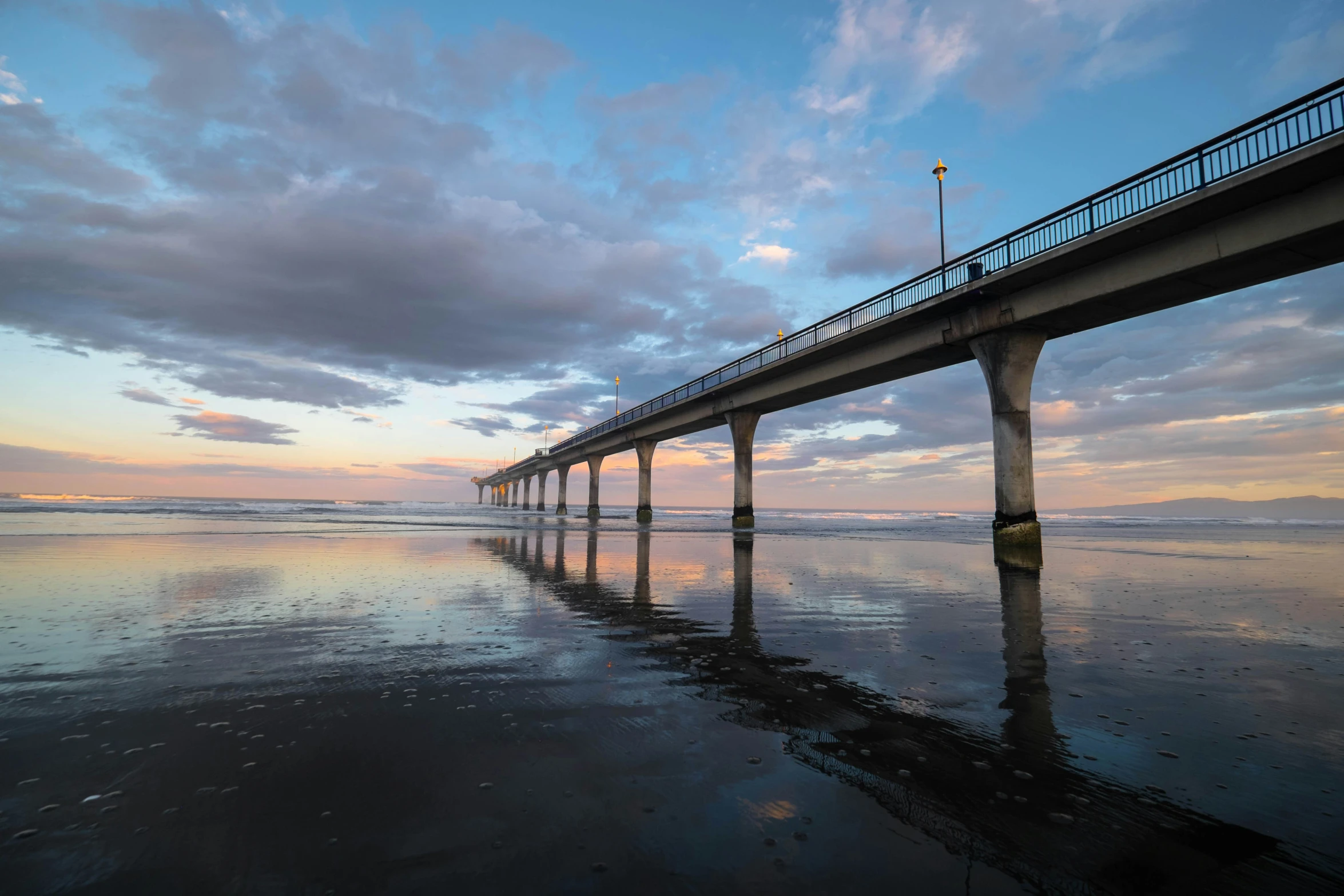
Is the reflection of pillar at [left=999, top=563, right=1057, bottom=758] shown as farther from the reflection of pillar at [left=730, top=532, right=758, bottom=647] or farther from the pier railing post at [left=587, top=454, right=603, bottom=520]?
the pier railing post at [left=587, top=454, right=603, bottom=520]

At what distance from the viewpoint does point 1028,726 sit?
12.8ft

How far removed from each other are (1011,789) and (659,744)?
187 centimetres

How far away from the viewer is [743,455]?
131ft

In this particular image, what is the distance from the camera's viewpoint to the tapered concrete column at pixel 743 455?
39562 millimetres

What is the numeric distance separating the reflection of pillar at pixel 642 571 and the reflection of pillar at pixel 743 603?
146 cm

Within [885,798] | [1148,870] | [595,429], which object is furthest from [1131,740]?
[595,429]

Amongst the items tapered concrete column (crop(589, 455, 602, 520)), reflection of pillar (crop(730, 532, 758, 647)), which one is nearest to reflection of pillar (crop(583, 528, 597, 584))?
reflection of pillar (crop(730, 532, 758, 647))

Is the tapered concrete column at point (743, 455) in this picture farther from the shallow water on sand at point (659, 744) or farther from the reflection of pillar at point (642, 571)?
the shallow water on sand at point (659, 744)

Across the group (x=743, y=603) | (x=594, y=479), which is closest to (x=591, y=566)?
(x=743, y=603)

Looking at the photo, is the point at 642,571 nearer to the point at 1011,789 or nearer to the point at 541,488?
the point at 1011,789

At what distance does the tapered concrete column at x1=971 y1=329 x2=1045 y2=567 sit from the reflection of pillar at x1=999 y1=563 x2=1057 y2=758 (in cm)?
1068

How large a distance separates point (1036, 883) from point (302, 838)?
287 centimetres

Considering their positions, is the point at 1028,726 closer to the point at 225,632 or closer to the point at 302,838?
the point at 302,838

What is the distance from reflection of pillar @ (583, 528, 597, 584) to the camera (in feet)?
37.0
